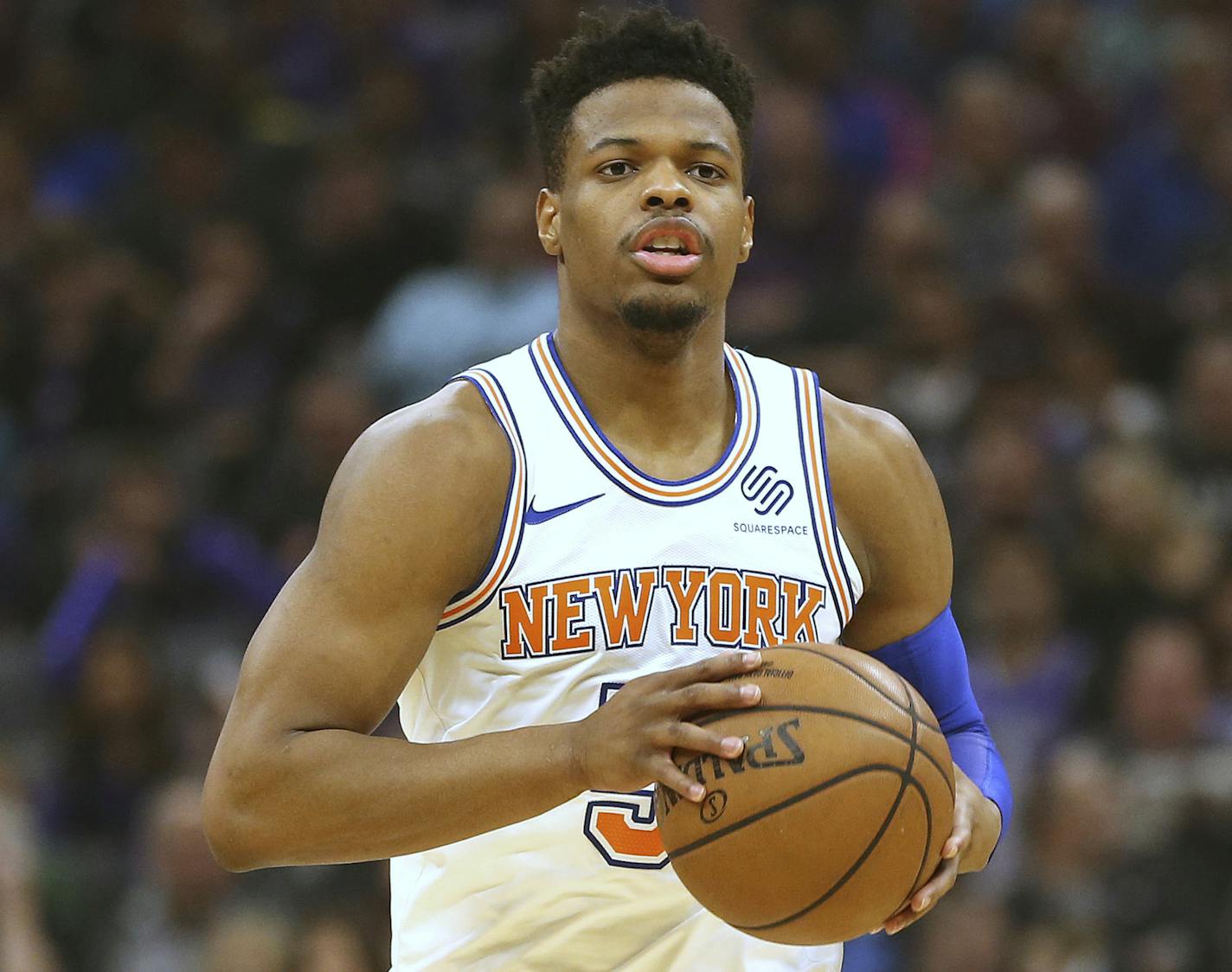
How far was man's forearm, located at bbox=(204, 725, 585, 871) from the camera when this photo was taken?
2.91m

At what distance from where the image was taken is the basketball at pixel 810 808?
110 inches

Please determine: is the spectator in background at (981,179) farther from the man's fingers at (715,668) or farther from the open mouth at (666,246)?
the man's fingers at (715,668)

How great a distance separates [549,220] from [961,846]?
4.57 ft

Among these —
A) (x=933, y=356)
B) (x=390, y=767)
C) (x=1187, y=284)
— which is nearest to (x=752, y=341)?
(x=933, y=356)

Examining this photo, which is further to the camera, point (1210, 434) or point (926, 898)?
point (1210, 434)

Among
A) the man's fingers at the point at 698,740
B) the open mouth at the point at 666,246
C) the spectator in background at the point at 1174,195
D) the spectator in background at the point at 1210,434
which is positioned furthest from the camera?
the spectator in background at the point at 1174,195

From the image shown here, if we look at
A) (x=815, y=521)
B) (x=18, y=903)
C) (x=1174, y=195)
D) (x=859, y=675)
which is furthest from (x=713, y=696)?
(x=1174, y=195)

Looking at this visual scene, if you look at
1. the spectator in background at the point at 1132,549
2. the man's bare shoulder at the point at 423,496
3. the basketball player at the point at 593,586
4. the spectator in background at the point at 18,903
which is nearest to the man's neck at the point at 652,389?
the basketball player at the point at 593,586

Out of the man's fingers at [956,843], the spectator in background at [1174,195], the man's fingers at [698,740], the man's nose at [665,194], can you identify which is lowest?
the man's fingers at [956,843]

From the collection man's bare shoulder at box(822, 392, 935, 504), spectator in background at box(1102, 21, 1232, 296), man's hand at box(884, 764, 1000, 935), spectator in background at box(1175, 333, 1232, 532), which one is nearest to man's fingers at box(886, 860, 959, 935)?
man's hand at box(884, 764, 1000, 935)

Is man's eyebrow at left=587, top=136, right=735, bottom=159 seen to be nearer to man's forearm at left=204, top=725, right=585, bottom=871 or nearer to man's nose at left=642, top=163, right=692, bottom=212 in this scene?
man's nose at left=642, top=163, right=692, bottom=212

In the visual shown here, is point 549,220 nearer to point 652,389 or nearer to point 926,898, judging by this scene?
point 652,389

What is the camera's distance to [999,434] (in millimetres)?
6887

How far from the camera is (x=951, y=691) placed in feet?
12.0
